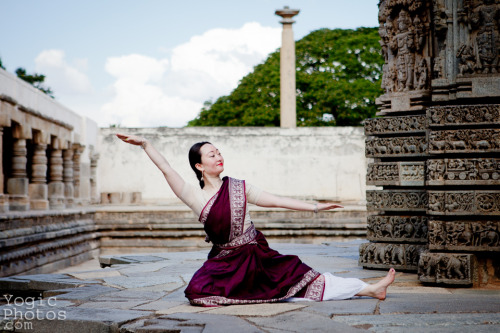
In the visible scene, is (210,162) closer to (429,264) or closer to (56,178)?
(429,264)

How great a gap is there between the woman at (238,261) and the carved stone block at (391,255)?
1.59 metres

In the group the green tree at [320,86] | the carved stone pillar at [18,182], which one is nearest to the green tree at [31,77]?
the green tree at [320,86]

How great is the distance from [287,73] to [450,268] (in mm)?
19089

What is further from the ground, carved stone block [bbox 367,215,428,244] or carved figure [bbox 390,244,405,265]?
carved stone block [bbox 367,215,428,244]

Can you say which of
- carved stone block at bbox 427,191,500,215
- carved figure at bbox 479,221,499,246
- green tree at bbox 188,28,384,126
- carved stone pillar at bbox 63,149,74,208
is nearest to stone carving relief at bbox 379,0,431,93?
carved stone block at bbox 427,191,500,215

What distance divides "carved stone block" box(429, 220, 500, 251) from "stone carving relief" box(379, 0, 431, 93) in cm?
142

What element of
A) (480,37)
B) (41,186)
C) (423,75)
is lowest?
(41,186)

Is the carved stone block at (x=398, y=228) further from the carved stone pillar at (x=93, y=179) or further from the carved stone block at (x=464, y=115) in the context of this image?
the carved stone pillar at (x=93, y=179)

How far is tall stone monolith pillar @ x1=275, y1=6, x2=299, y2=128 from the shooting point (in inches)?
936

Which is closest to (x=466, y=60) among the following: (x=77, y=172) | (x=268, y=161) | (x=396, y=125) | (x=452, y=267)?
(x=396, y=125)

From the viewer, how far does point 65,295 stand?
17.1 ft

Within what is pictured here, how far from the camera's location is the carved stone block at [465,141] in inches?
209

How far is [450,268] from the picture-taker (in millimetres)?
5301

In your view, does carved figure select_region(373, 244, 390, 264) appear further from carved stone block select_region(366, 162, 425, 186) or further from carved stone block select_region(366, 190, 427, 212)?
carved stone block select_region(366, 162, 425, 186)
